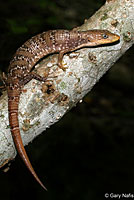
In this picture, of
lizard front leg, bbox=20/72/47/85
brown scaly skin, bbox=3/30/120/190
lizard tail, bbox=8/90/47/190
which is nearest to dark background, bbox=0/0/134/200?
brown scaly skin, bbox=3/30/120/190

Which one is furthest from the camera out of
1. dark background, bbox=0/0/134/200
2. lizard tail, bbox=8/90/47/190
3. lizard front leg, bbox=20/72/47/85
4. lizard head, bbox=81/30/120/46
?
dark background, bbox=0/0/134/200

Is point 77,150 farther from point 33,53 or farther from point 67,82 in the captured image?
point 67,82

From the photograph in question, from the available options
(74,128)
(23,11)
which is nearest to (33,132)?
(74,128)

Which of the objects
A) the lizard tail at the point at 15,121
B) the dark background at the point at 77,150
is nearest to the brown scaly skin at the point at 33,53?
the lizard tail at the point at 15,121

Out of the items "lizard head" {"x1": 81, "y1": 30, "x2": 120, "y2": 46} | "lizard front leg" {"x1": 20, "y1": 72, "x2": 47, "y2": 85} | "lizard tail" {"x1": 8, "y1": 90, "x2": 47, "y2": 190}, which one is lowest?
"lizard tail" {"x1": 8, "y1": 90, "x2": 47, "y2": 190}

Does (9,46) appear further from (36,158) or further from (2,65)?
(36,158)

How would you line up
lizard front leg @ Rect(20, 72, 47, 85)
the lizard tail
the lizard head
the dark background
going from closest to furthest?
the lizard tail
lizard front leg @ Rect(20, 72, 47, 85)
the lizard head
the dark background

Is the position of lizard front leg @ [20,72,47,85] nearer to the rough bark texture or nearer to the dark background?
the rough bark texture
